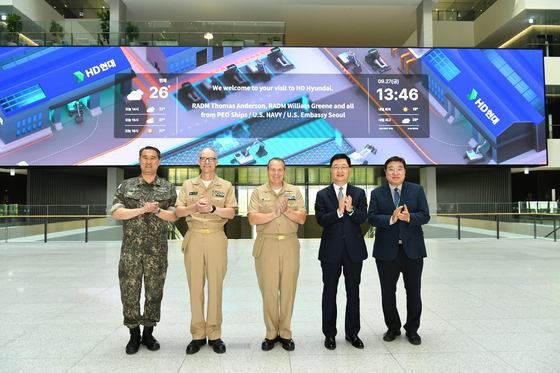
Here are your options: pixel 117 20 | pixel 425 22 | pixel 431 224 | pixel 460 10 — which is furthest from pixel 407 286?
pixel 460 10

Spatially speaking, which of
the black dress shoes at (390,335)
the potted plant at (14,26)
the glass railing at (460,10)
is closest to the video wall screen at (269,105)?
the potted plant at (14,26)

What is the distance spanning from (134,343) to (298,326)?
150 cm

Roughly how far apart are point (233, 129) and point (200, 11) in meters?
6.48

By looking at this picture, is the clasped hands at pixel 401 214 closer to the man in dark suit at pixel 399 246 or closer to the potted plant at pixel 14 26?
the man in dark suit at pixel 399 246

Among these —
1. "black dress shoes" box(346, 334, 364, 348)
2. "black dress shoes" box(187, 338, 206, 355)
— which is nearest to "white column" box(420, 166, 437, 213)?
"black dress shoes" box(346, 334, 364, 348)

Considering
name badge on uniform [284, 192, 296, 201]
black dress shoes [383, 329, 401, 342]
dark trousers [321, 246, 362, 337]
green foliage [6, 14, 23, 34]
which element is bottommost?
black dress shoes [383, 329, 401, 342]

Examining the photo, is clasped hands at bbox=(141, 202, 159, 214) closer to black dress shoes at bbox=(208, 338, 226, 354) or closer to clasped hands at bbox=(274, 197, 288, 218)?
clasped hands at bbox=(274, 197, 288, 218)

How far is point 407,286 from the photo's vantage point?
3.25 m

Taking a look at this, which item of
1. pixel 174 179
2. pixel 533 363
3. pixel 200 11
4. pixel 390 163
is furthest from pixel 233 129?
pixel 533 363

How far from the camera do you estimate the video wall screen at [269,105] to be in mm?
12969

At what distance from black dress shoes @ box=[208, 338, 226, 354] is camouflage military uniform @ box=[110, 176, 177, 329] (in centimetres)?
52

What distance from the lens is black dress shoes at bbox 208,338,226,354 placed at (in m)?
2.93

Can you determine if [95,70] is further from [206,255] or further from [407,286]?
[407,286]

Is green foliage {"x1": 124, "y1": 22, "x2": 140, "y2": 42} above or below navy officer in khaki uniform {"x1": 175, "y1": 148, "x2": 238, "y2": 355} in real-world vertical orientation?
above
